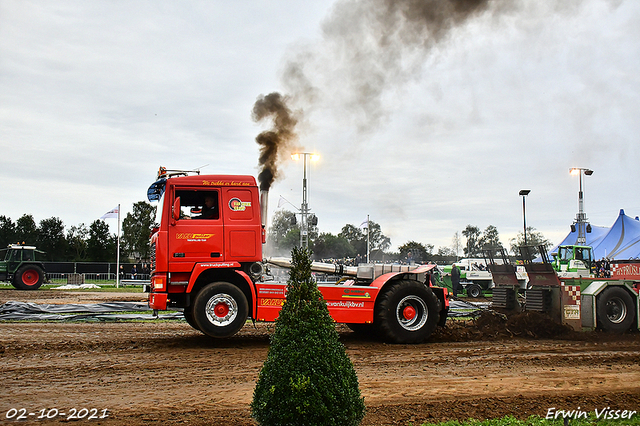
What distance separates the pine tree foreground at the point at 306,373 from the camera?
143 inches

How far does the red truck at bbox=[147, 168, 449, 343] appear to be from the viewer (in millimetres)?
9938

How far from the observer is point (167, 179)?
34.5 feet

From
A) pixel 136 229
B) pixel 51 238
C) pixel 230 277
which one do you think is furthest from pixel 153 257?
pixel 51 238

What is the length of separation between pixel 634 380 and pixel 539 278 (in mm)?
5662

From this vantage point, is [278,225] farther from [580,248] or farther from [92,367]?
[92,367]

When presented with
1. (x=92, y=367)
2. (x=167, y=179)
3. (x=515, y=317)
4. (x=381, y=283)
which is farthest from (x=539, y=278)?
(x=92, y=367)

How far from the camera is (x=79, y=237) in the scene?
224ft

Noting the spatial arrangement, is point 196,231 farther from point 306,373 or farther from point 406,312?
point 306,373

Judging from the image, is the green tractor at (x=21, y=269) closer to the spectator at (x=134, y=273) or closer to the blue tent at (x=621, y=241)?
the spectator at (x=134, y=273)

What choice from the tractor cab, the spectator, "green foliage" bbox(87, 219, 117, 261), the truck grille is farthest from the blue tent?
"green foliage" bbox(87, 219, 117, 261)

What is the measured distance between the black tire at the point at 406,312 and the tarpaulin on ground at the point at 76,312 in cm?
673

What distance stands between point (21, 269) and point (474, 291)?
84.4 feet

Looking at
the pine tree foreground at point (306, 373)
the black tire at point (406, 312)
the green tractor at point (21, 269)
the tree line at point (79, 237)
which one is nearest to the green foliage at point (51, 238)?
the tree line at point (79, 237)

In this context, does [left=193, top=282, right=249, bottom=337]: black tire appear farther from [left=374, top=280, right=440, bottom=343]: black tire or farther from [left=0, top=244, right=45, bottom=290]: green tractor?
[left=0, top=244, right=45, bottom=290]: green tractor
